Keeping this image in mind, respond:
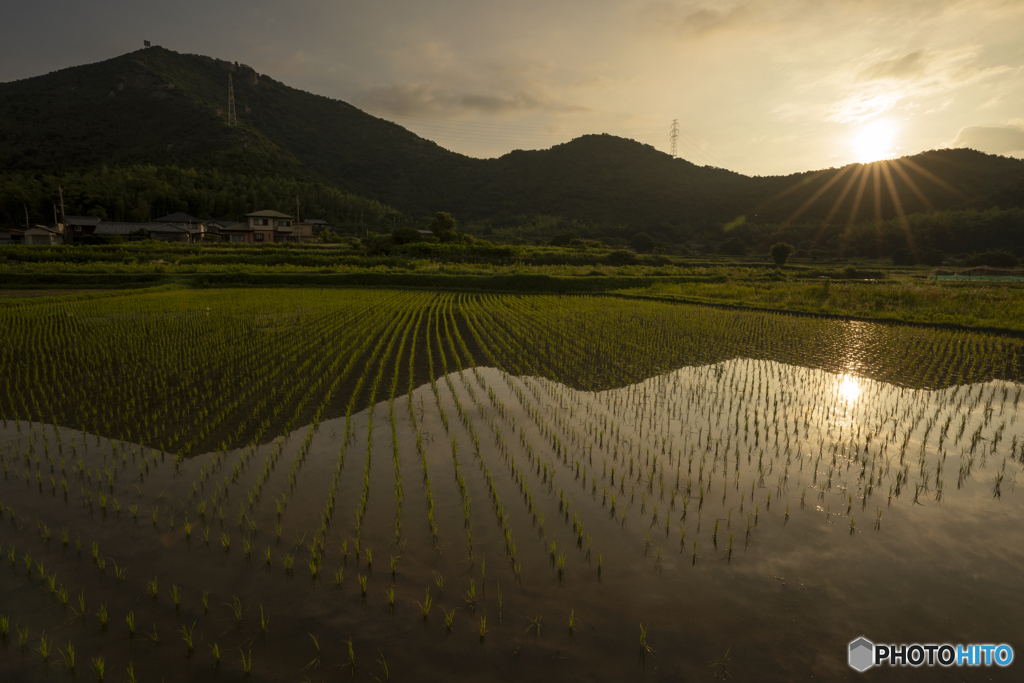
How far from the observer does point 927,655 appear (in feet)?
8.70

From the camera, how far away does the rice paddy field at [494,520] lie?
2605 millimetres

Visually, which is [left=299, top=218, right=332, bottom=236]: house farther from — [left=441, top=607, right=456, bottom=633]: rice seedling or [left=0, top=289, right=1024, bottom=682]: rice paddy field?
[left=441, top=607, right=456, bottom=633]: rice seedling

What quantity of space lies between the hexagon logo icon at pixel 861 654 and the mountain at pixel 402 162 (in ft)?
246

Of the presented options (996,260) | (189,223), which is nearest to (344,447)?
(189,223)

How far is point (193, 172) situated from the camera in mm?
62250

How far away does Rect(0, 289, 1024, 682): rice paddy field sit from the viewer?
2605mm

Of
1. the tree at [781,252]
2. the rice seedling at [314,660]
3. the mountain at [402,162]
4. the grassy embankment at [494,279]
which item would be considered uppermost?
the mountain at [402,162]

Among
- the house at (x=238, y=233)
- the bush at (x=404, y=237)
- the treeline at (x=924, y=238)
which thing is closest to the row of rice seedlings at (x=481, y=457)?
the bush at (x=404, y=237)

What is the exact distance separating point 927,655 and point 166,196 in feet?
229

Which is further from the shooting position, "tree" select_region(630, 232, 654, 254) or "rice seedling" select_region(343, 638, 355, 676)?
"tree" select_region(630, 232, 654, 254)

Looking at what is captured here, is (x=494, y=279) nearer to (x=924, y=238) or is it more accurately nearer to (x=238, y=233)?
(x=238, y=233)

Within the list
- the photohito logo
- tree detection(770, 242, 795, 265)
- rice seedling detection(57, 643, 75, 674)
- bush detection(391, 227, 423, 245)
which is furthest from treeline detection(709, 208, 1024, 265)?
rice seedling detection(57, 643, 75, 674)

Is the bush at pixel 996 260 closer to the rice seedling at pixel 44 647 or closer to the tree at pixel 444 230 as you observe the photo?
the tree at pixel 444 230

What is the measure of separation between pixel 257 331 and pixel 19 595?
377 inches
